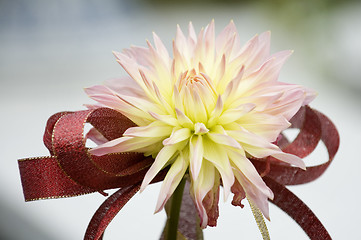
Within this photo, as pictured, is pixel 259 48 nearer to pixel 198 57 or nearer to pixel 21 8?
pixel 198 57

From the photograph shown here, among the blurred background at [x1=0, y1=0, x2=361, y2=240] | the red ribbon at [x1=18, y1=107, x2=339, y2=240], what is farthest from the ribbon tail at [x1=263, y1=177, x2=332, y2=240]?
the blurred background at [x1=0, y1=0, x2=361, y2=240]

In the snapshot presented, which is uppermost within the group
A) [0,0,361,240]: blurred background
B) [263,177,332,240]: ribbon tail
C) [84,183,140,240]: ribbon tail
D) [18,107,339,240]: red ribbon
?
[18,107,339,240]: red ribbon

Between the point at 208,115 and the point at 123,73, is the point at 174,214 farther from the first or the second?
the point at 123,73

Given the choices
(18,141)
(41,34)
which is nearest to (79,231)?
(18,141)

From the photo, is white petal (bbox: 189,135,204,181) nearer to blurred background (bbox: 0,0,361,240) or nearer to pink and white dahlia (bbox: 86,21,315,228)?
pink and white dahlia (bbox: 86,21,315,228)

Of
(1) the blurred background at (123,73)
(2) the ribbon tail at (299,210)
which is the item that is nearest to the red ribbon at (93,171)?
(2) the ribbon tail at (299,210)

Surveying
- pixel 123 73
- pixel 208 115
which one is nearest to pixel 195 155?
pixel 208 115
